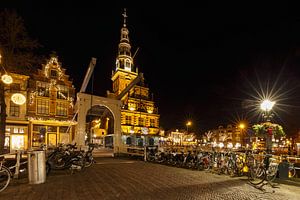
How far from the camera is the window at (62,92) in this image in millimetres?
30500

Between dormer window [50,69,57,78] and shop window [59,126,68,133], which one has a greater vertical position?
dormer window [50,69,57,78]

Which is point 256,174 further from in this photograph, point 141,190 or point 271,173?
point 141,190

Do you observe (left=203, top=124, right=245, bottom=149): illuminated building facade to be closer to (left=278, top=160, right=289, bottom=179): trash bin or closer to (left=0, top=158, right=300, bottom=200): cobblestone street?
(left=278, top=160, right=289, bottom=179): trash bin

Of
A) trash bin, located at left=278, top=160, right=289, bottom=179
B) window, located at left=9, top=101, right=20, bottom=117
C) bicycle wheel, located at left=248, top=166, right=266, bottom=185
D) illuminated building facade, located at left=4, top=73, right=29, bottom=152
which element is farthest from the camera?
window, located at left=9, top=101, right=20, bottom=117

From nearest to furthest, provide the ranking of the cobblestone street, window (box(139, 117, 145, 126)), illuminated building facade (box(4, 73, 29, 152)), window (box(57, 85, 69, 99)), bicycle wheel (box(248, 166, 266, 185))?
the cobblestone street, bicycle wheel (box(248, 166, 266, 185)), illuminated building facade (box(4, 73, 29, 152)), window (box(57, 85, 69, 99)), window (box(139, 117, 145, 126))

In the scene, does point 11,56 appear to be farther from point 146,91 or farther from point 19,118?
point 146,91

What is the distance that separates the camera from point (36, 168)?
27.7ft

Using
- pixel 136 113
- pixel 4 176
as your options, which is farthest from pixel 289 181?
pixel 136 113

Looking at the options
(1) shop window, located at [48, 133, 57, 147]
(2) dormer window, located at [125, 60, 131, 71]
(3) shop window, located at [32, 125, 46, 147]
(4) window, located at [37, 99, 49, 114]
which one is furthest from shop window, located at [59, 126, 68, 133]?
(2) dormer window, located at [125, 60, 131, 71]

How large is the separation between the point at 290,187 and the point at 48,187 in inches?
371

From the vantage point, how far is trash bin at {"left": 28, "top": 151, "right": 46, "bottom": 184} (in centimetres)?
841

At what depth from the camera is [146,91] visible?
62469mm

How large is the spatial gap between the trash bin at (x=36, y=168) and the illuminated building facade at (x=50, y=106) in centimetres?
2064

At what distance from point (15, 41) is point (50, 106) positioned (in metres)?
14.2
